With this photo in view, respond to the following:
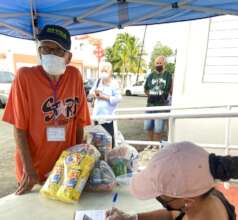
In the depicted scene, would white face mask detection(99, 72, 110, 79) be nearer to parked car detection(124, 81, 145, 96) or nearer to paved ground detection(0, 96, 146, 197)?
paved ground detection(0, 96, 146, 197)

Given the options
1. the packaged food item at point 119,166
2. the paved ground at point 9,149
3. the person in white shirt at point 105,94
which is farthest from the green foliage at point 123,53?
the packaged food item at point 119,166

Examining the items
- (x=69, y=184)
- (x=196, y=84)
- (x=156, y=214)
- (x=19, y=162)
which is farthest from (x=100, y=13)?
(x=196, y=84)

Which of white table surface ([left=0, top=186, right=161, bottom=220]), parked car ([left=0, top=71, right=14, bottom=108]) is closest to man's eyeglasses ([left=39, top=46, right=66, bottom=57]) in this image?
white table surface ([left=0, top=186, right=161, bottom=220])

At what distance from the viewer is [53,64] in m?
1.69

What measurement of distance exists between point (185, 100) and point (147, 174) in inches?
134

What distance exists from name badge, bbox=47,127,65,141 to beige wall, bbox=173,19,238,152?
112 inches

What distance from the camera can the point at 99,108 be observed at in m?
4.20

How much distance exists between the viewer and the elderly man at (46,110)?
157cm

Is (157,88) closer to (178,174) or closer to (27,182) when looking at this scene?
(27,182)

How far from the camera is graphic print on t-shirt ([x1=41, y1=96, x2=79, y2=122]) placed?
1610 millimetres

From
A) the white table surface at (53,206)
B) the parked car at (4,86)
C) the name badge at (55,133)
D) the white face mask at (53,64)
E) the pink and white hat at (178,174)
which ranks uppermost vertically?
the white face mask at (53,64)

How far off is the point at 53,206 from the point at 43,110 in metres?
0.48

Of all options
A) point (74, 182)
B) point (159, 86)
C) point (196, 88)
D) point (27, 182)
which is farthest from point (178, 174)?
point (159, 86)

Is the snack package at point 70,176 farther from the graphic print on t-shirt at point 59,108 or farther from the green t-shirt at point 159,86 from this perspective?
the green t-shirt at point 159,86
